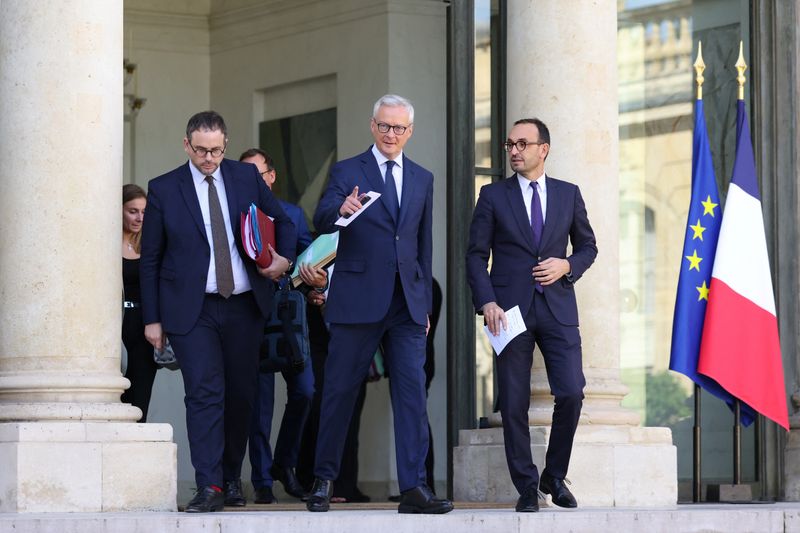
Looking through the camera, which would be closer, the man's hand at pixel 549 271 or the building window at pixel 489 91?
the man's hand at pixel 549 271

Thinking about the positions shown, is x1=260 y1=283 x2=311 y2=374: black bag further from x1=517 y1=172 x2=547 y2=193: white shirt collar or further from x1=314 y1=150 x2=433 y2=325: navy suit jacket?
x1=517 y1=172 x2=547 y2=193: white shirt collar

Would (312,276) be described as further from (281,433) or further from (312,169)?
(312,169)

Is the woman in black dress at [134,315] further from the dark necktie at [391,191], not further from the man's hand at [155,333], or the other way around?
the dark necktie at [391,191]

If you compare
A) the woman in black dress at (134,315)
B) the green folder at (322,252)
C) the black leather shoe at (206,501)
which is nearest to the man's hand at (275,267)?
the green folder at (322,252)

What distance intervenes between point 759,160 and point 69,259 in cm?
538

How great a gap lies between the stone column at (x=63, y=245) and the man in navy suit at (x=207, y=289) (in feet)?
1.01

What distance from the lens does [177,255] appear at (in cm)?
888

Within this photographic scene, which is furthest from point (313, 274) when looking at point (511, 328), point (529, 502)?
point (529, 502)

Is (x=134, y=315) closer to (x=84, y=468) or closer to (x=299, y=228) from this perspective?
(x=299, y=228)

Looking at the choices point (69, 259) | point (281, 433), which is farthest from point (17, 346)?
point (281, 433)

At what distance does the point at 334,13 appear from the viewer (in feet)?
45.6

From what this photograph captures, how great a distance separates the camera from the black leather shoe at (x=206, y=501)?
8.58 m

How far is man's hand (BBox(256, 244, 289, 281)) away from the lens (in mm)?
8938

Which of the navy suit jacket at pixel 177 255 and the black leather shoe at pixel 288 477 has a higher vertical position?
the navy suit jacket at pixel 177 255
